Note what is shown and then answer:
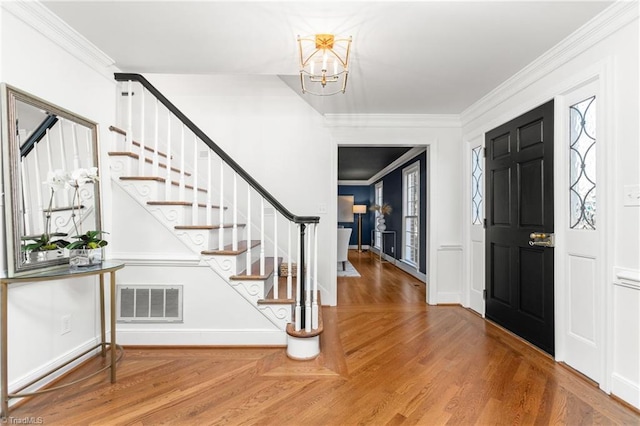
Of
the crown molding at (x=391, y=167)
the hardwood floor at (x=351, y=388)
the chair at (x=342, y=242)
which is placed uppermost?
the crown molding at (x=391, y=167)

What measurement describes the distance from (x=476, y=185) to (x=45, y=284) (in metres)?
4.04

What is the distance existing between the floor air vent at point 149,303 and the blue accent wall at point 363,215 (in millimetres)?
7799

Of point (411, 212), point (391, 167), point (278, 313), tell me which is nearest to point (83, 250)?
point (278, 313)

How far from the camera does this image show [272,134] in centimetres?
381

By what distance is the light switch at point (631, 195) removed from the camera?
1.73 m

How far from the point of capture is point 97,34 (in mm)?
2172

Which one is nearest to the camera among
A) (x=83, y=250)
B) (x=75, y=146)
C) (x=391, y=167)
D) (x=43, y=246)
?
(x=43, y=246)

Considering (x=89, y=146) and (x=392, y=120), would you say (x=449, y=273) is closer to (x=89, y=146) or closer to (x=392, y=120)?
(x=392, y=120)

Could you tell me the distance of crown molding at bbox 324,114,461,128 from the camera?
3.76 meters

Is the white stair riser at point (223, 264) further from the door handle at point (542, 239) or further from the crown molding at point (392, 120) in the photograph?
the door handle at point (542, 239)

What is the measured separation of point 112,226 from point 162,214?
0.44 m

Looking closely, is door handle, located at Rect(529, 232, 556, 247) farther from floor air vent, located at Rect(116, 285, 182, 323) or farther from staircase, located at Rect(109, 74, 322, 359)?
floor air vent, located at Rect(116, 285, 182, 323)

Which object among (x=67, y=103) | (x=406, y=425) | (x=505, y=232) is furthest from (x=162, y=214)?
(x=505, y=232)

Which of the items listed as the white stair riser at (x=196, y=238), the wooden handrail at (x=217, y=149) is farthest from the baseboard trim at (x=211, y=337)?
the wooden handrail at (x=217, y=149)
